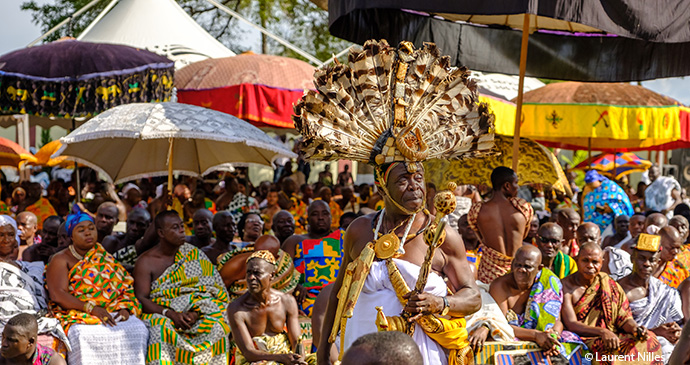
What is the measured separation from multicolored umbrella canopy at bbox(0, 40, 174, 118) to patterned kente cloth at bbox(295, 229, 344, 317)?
2.36 metres

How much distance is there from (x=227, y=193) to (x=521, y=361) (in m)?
7.17

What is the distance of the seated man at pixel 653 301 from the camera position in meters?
6.46

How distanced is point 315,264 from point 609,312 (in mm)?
2664

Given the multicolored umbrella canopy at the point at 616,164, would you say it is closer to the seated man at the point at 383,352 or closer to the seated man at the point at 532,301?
the seated man at the point at 532,301

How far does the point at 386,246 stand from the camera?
365 centimetres

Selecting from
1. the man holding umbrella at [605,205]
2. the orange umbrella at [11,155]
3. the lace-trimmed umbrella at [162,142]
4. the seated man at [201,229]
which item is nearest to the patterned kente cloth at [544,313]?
the lace-trimmed umbrella at [162,142]

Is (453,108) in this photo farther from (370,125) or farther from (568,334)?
(568,334)

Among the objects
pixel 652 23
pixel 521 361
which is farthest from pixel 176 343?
pixel 652 23

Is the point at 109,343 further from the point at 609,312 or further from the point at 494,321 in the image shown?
the point at 609,312

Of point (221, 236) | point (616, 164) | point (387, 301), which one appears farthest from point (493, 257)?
point (616, 164)

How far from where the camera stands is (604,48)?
8180mm

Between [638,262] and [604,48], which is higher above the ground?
[604,48]

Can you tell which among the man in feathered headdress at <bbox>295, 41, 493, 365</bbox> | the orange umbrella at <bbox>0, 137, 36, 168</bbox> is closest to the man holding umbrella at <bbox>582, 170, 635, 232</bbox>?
the man in feathered headdress at <bbox>295, 41, 493, 365</bbox>

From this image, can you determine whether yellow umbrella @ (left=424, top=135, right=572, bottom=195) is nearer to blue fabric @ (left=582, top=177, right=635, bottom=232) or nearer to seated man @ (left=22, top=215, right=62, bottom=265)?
blue fabric @ (left=582, top=177, right=635, bottom=232)
